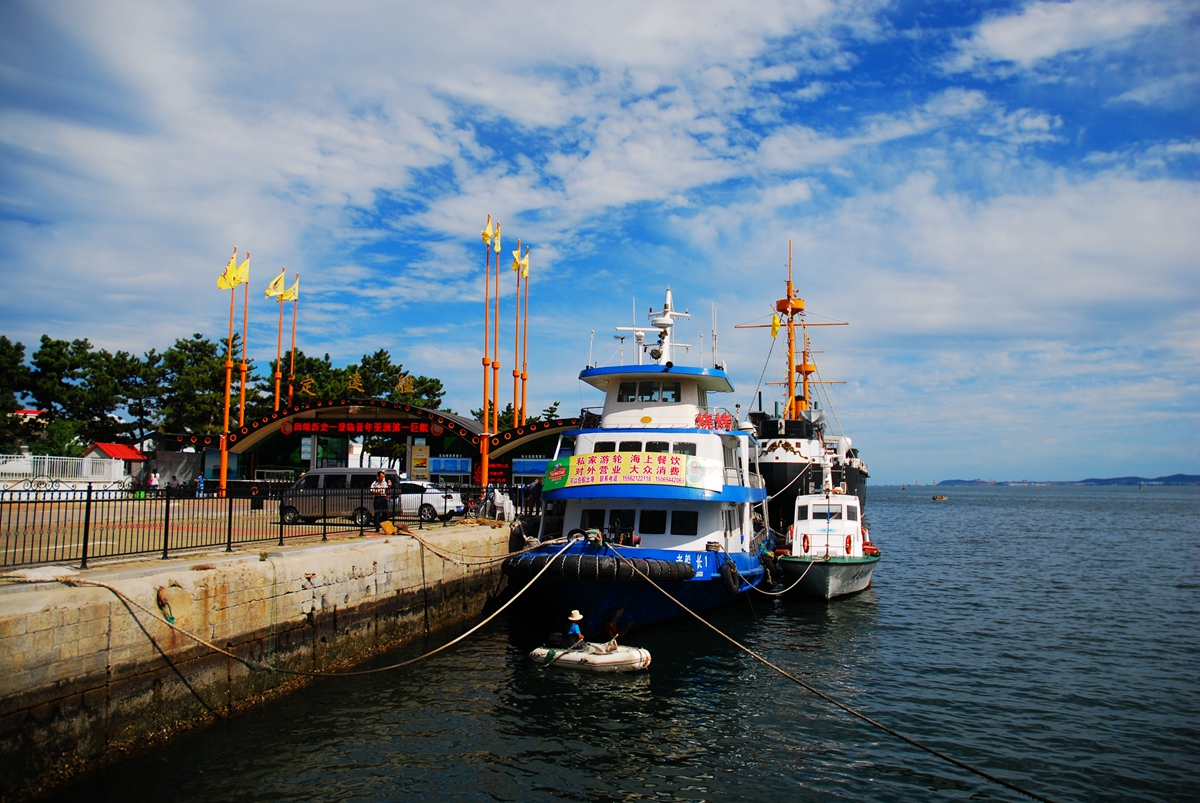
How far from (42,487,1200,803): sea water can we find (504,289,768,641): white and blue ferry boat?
4.22 ft

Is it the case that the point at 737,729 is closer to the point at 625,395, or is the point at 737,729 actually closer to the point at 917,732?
the point at 917,732

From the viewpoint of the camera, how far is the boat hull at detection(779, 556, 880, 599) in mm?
21844

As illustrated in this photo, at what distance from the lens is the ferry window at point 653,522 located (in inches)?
716

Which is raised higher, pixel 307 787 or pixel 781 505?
pixel 781 505

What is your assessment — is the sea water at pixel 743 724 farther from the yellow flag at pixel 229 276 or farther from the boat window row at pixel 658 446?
the yellow flag at pixel 229 276

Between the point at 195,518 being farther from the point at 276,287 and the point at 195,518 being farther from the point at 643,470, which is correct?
the point at 276,287

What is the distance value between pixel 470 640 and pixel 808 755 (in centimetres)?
853

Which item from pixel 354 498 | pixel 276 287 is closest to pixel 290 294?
pixel 276 287

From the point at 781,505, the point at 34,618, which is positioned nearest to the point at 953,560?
the point at 781,505

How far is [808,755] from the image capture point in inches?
424

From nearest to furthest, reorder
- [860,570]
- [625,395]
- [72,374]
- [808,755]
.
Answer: [808,755], [625,395], [860,570], [72,374]

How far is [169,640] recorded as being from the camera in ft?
32.6

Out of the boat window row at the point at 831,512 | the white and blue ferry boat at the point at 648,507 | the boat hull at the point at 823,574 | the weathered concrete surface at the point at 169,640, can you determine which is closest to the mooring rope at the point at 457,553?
the white and blue ferry boat at the point at 648,507

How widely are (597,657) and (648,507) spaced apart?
15.6 ft
